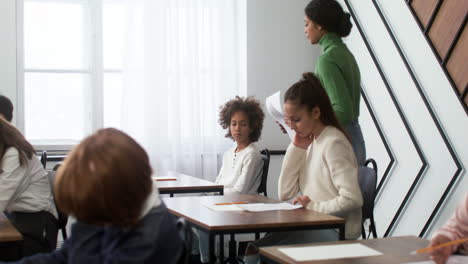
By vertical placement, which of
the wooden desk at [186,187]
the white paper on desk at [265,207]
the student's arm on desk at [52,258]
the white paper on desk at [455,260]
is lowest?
the wooden desk at [186,187]

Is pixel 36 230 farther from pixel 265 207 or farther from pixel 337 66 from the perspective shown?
pixel 337 66

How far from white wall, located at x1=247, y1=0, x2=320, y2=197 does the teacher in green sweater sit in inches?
88.4

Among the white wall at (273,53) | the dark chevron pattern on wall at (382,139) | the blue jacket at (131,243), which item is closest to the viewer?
the blue jacket at (131,243)

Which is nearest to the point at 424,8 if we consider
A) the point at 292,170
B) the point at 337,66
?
the point at 337,66

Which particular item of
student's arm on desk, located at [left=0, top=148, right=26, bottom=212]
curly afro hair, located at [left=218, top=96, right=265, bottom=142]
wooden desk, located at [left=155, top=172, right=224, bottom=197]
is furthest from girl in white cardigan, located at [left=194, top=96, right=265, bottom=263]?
student's arm on desk, located at [left=0, top=148, right=26, bottom=212]

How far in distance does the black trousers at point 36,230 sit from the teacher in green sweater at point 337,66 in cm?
141

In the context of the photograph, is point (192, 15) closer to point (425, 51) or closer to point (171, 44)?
point (171, 44)

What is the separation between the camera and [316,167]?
251 centimetres

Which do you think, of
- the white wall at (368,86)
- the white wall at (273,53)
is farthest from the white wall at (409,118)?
the white wall at (273,53)

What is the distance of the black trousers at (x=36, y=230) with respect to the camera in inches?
97.6

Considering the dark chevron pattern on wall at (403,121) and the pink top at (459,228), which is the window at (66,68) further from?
the pink top at (459,228)

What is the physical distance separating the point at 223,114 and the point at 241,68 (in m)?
1.29

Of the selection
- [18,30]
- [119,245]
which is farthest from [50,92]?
[119,245]

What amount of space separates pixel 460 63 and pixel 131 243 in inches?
106
